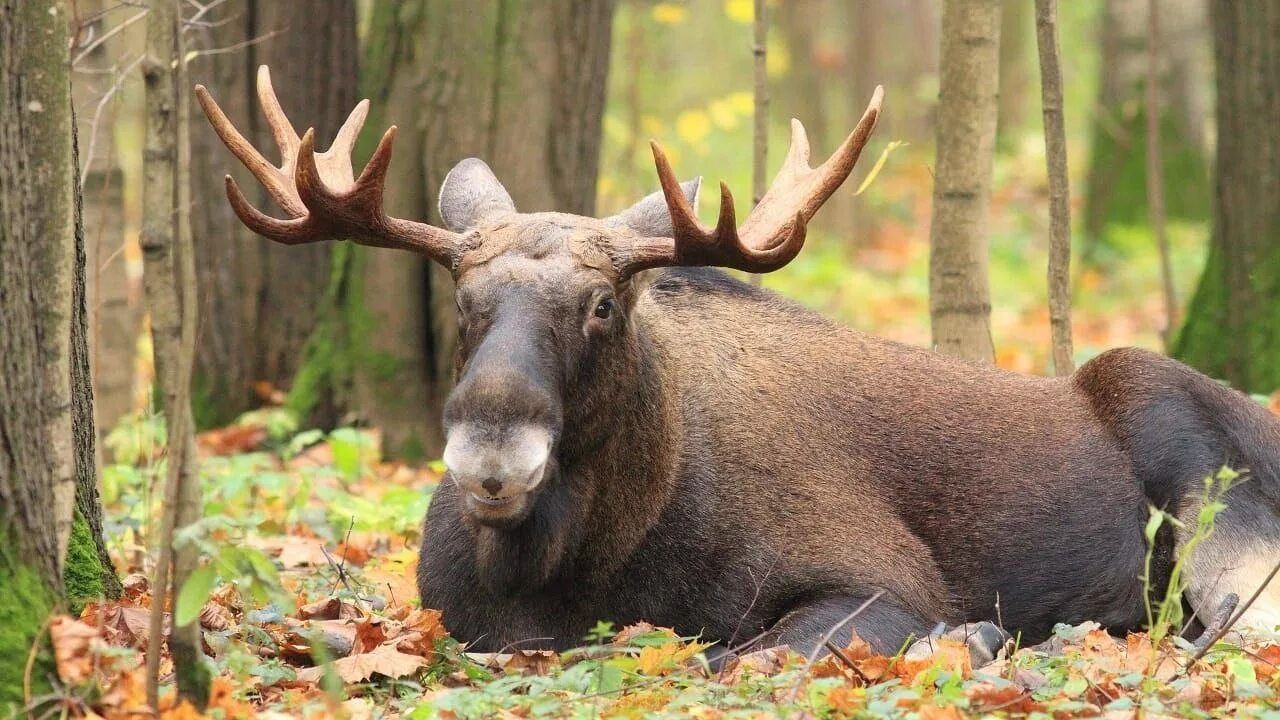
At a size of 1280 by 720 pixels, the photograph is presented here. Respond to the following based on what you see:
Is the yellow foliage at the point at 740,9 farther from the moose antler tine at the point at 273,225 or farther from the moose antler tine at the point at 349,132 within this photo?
the moose antler tine at the point at 273,225

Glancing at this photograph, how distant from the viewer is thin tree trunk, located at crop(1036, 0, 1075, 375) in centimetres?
702

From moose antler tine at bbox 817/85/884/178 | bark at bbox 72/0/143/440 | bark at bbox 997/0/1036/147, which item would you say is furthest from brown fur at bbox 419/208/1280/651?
bark at bbox 997/0/1036/147

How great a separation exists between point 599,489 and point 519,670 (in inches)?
33.4

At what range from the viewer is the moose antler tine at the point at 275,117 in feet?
18.8

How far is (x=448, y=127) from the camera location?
861cm

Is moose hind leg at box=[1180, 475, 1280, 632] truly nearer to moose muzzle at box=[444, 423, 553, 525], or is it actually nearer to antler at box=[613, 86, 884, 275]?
antler at box=[613, 86, 884, 275]

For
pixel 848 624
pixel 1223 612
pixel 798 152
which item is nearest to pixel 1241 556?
pixel 1223 612

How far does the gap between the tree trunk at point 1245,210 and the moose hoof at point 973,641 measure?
395cm

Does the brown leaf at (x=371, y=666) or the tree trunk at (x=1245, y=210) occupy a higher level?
the tree trunk at (x=1245, y=210)

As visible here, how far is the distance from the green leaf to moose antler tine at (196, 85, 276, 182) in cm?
204

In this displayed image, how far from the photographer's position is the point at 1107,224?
18.4 m

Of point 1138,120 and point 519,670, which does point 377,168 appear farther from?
point 1138,120

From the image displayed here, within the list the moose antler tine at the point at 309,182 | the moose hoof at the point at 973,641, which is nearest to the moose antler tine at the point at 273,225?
the moose antler tine at the point at 309,182

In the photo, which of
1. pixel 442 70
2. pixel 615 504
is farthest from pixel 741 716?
pixel 442 70
